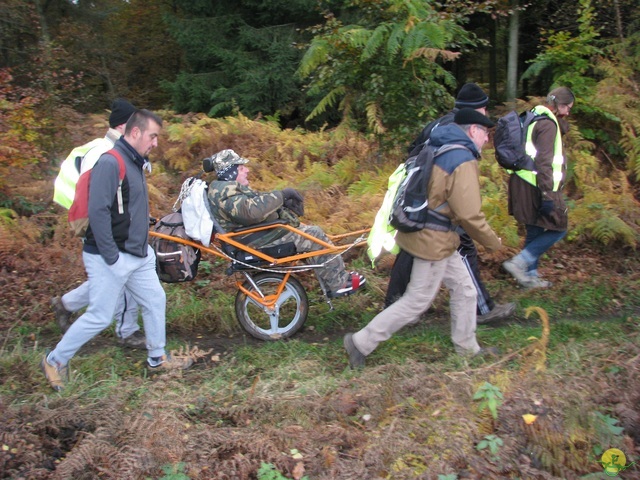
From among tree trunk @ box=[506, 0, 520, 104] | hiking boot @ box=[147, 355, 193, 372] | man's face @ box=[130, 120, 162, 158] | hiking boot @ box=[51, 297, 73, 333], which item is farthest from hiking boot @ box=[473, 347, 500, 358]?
tree trunk @ box=[506, 0, 520, 104]

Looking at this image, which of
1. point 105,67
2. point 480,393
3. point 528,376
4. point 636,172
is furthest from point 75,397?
point 105,67

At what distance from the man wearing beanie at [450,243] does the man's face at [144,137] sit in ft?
6.64

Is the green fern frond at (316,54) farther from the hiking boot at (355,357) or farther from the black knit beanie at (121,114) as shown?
the hiking boot at (355,357)

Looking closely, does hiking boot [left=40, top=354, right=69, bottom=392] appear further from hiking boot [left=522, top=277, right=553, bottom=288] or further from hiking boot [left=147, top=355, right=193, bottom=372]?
hiking boot [left=522, top=277, right=553, bottom=288]

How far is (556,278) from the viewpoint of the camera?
687 cm

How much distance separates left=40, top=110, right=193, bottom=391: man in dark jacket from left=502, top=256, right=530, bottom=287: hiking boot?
3703 millimetres

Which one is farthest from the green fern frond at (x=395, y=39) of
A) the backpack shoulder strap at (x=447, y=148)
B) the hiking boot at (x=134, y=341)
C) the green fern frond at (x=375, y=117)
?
the hiking boot at (x=134, y=341)

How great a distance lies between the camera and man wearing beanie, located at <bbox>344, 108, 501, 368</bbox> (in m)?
4.64

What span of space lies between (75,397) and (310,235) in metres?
2.32

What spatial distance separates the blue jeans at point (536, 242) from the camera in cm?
647

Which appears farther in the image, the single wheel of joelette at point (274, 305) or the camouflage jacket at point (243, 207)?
the single wheel of joelette at point (274, 305)

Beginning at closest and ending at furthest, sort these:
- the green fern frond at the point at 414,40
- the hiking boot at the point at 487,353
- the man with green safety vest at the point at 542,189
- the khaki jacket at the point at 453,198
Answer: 1. the khaki jacket at the point at 453,198
2. the hiking boot at the point at 487,353
3. the man with green safety vest at the point at 542,189
4. the green fern frond at the point at 414,40

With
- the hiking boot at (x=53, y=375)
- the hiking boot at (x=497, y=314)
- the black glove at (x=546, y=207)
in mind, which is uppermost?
the black glove at (x=546, y=207)

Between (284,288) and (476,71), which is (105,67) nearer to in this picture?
(476,71)
